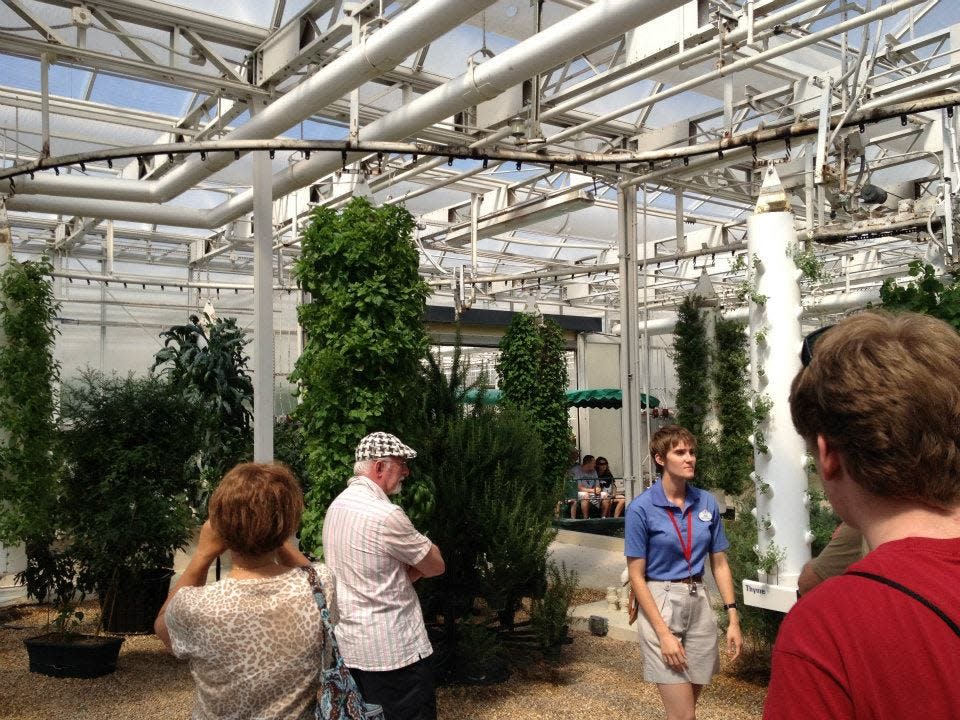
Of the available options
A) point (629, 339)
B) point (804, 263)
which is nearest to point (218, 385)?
point (629, 339)

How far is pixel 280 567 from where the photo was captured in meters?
2.25

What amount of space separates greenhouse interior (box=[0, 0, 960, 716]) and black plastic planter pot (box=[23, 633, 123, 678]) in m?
1.76

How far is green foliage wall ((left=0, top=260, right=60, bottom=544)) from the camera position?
21.2 feet

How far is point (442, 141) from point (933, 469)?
323 inches

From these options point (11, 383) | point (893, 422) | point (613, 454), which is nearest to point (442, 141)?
point (11, 383)

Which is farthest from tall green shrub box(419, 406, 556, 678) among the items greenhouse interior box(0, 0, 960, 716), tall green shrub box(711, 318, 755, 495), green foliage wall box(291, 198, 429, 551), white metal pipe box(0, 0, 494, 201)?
tall green shrub box(711, 318, 755, 495)

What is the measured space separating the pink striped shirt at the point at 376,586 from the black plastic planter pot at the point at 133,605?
13.2ft

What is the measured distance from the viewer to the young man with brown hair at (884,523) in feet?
2.91

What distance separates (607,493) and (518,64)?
9261 mm

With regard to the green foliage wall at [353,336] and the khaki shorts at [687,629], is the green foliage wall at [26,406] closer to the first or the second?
the green foliage wall at [353,336]

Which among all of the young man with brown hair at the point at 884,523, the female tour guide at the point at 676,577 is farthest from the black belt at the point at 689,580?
the young man with brown hair at the point at 884,523

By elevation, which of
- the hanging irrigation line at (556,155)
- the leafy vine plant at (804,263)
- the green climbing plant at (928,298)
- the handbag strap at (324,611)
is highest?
the hanging irrigation line at (556,155)

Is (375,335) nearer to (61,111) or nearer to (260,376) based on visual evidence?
(260,376)

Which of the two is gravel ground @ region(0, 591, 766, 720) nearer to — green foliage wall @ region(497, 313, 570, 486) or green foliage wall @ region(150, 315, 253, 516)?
green foliage wall @ region(150, 315, 253, 516)
